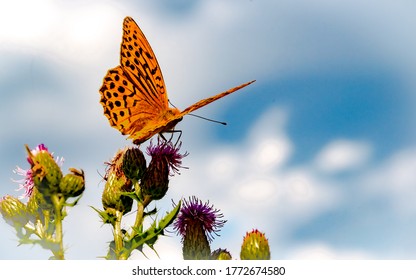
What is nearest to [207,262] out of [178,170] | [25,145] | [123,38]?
[178,170]

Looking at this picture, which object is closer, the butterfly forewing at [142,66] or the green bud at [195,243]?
the butterfly forewing at [142,66]

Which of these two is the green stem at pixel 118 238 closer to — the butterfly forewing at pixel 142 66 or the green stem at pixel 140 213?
the green stem at pixel 140 213

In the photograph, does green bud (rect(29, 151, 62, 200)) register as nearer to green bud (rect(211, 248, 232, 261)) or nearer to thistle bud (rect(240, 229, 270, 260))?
green bud (rect(211, 248, 232, 261))

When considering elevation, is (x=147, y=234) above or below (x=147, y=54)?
below

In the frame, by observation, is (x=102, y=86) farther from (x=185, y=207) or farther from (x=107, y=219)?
(x=185, y=207)

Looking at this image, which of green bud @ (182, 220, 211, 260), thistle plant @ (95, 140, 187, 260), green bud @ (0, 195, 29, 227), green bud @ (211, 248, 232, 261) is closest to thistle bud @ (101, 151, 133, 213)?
thistle plant @ (95, 140, 187, 260)

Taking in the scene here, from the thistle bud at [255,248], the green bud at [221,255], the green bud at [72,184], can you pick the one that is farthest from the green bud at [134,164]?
the thistle bud at [255,248]
